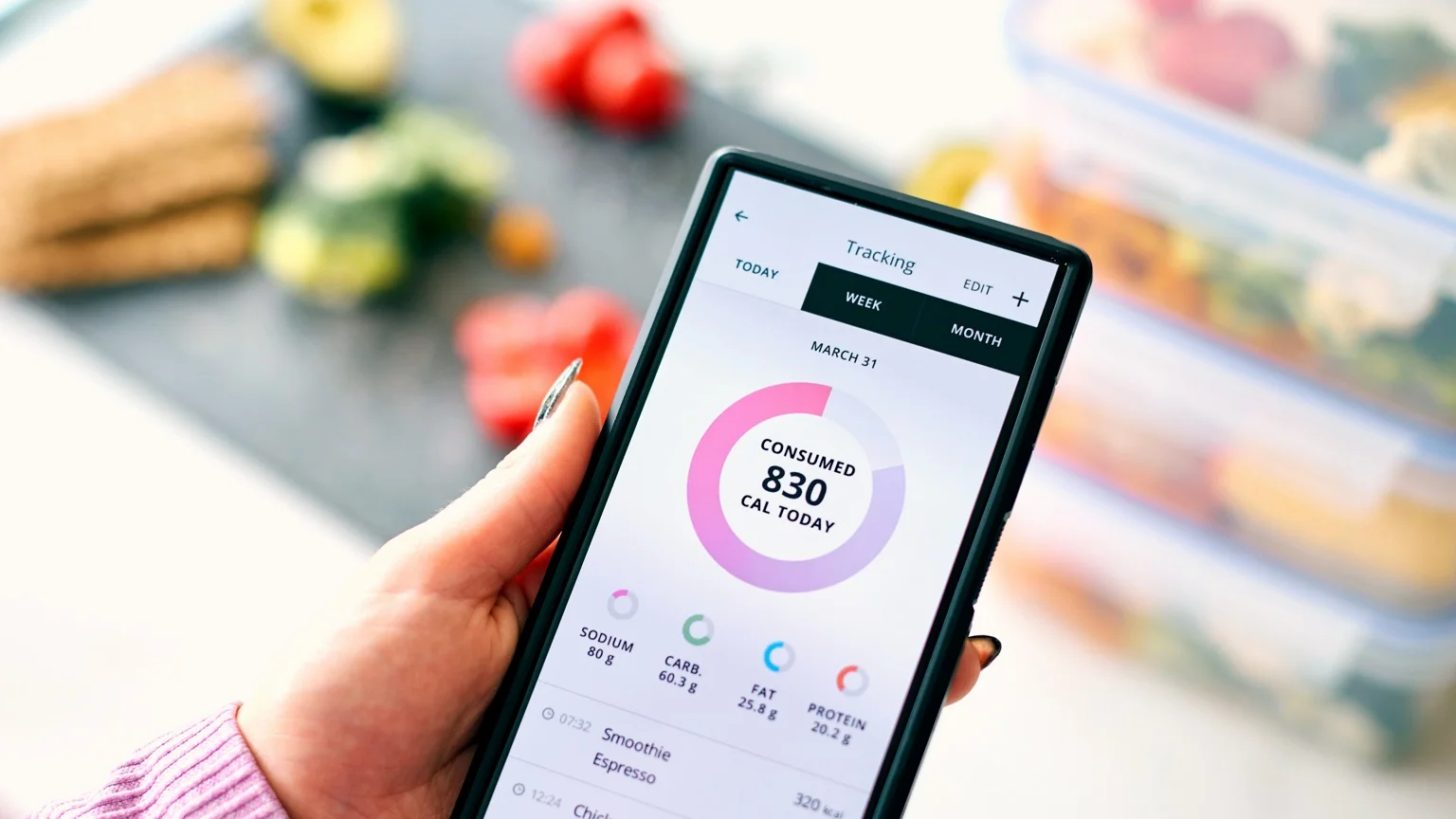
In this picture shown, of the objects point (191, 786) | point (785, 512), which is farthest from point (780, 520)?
point (191, 786)

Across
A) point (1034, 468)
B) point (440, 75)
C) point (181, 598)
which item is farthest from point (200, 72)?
point (1034, 468)

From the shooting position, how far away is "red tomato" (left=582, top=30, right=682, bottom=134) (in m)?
1.02

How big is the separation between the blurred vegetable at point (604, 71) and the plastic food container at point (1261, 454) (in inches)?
16.9

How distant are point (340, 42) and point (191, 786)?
0.69 metres

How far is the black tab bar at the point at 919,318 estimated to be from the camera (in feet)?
1.65

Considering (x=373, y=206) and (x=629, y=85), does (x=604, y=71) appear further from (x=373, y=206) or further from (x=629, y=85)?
(x=373, y=206)

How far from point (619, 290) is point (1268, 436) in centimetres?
48

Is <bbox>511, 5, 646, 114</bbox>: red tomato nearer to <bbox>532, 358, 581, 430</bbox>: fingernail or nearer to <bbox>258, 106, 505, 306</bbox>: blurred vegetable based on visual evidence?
<bbox>258, 106, 505, 306</bbox>: blurred vegetable

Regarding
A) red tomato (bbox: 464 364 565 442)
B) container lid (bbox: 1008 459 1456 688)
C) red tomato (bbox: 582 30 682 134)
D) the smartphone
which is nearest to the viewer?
the smartphone

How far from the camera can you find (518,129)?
1.06m

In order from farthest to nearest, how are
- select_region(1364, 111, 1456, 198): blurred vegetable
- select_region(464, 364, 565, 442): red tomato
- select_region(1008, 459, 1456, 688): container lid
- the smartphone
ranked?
select_region(464, 364, 565, 442): red tomato
select_region(1008, 459, 1456, 688): container lid
select_region(1364, 111, 1456, 198): blurred vegetable
the smartphone

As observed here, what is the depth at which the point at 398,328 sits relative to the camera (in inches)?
37.9

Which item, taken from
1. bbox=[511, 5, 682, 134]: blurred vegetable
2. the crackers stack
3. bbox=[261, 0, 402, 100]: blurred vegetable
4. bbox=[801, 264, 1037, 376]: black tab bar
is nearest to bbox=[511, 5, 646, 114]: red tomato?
bbox=[511, 5, 682, 134]: blurred vegetable

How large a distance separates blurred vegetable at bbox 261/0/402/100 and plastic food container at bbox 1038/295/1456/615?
610 millimetres
